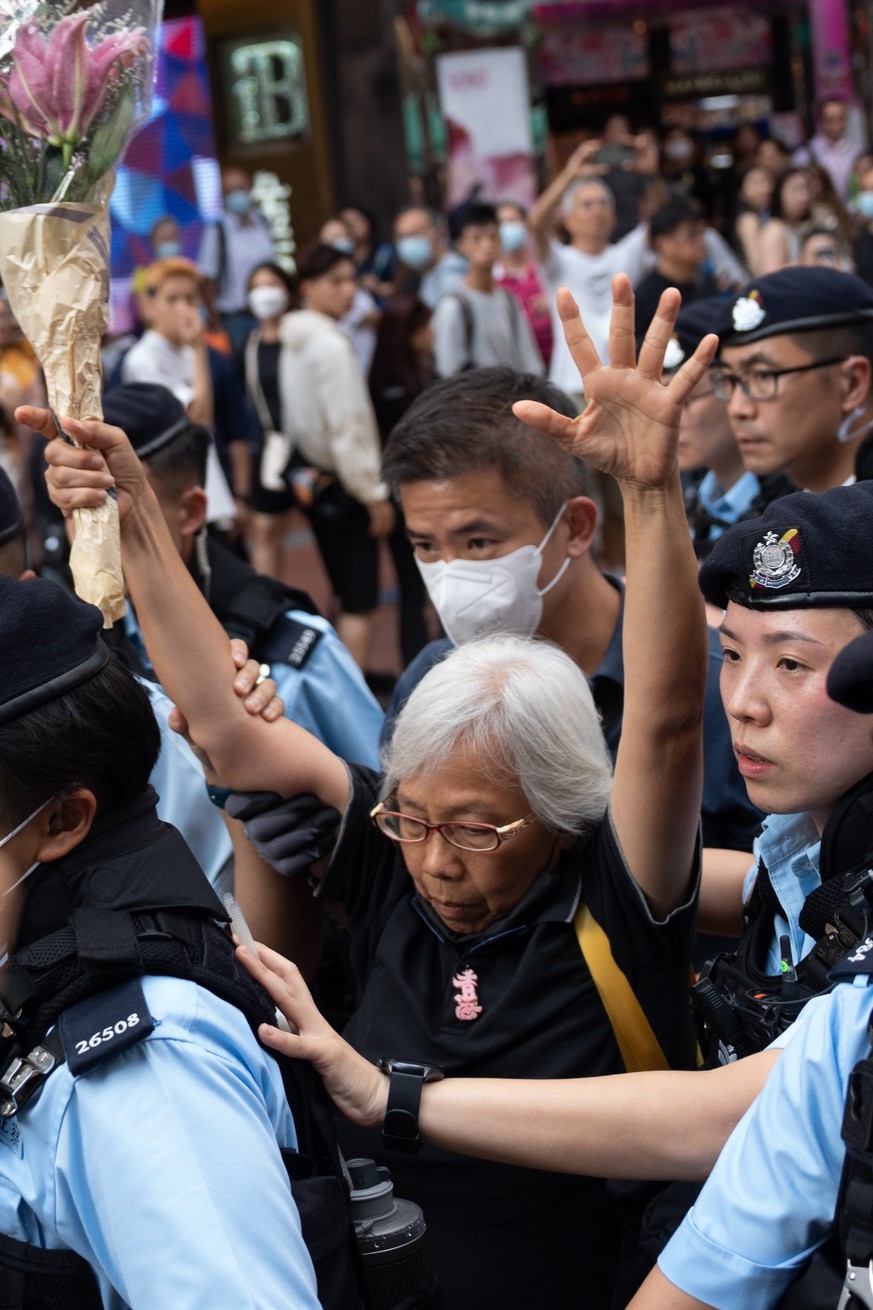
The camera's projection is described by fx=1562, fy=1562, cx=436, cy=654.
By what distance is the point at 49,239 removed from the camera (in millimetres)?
2293

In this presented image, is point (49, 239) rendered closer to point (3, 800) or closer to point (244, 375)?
point (3, 800)

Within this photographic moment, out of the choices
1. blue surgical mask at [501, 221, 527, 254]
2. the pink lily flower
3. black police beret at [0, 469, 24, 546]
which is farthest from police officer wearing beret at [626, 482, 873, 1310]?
blue surgical mask at [501, 221, 527, 254]

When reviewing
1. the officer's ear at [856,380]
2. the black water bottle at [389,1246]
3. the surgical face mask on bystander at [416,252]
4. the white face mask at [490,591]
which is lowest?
the black water bottle at [389,1246]

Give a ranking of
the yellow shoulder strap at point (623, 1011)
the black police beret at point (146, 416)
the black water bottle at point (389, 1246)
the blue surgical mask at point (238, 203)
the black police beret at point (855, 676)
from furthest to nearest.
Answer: the blue surgical mask at point (238, 203) → the black police beret at point (146, 416) → the yellow shoulder strap at point (623, 1011) → the black water bottle at point (389, 1246) → the black police beret at point (855, 676)

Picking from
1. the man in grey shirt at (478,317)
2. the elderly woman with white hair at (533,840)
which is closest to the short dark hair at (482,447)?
the elderly woman with white hair at (533,840)

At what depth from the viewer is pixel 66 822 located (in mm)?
1917

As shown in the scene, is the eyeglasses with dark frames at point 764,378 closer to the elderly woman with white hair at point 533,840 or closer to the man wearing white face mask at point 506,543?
the man wearing white face mask at point 506,543

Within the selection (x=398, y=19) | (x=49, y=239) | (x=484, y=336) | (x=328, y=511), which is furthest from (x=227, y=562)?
(x=398, y=19)

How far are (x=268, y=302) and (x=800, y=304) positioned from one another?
529cm

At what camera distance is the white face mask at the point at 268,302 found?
8.70 metres

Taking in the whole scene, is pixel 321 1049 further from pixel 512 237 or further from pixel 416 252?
pixel 416 252

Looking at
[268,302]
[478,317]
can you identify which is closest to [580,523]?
[478,317]

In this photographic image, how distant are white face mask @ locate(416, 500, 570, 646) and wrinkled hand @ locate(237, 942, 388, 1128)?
111 centimetres

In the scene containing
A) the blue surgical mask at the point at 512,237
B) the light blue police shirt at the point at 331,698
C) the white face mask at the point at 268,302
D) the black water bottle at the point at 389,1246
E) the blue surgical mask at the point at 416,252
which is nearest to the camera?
the black water bottle at the point at 389,1246
